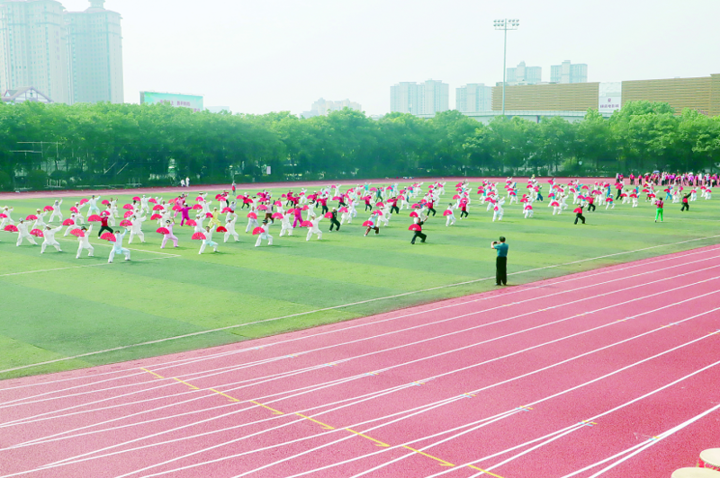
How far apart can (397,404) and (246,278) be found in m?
11.0

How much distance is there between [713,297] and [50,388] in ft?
52.6

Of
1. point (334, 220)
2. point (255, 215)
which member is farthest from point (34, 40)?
point (334, 220)

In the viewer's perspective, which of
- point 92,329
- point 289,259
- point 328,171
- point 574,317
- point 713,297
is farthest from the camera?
point 328,171

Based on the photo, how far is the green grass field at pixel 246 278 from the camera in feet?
46.5

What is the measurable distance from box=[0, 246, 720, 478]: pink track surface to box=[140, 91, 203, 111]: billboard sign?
102m

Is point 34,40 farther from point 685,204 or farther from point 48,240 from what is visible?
point 685,204

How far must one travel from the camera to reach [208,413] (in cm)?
971

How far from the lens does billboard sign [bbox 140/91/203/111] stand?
114875 mm

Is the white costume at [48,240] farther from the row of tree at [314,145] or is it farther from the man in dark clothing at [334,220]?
the row of tree at [314,145]

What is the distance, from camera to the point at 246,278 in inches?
798

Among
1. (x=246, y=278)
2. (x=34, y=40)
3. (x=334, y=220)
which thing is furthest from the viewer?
(x=34, y=40)

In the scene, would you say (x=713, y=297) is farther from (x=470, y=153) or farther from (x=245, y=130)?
(x=470, y=153)

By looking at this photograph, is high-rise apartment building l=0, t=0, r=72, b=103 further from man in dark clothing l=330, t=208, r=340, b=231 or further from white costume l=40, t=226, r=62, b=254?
white costume l=40, t=226, r=62, b=254

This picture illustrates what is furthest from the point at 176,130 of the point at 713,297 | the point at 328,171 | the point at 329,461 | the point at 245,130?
the point at 329,461
